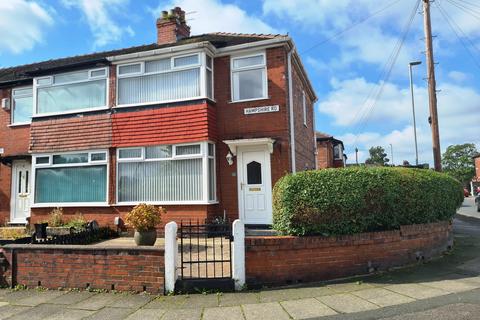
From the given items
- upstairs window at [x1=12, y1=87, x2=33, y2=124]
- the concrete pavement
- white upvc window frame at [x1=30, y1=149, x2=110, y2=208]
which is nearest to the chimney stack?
white upvc window frame at [x1=30, y1=149, x2=110, y2=208]

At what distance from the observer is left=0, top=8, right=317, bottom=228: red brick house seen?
11.4 m

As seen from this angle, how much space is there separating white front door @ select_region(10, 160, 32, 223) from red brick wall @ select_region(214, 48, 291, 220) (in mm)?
7582

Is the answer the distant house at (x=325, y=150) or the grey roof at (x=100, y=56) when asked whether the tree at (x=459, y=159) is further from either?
the grey roof at (x=100, y=56)

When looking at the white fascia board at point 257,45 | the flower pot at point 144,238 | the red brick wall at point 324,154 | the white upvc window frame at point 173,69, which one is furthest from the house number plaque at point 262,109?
the red brick wall at point 324,154

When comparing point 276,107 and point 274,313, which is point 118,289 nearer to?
point 274,313

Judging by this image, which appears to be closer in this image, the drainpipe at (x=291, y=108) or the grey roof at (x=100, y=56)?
the drainpipe at (x=291, y=108)

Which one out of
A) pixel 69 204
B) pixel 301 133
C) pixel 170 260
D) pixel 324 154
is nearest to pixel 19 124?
pixel 69 204

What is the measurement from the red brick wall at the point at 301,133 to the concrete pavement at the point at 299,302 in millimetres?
6056

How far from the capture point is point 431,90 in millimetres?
13555

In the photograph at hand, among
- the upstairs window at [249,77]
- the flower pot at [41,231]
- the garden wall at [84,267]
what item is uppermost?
the upstairs window at [249,77]

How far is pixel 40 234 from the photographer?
1002 centimetres

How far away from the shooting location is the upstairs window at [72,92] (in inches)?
498

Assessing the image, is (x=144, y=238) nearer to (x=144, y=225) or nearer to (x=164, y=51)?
(x=144, y=225)

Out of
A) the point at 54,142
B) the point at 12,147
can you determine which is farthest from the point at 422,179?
the point at 12,147
